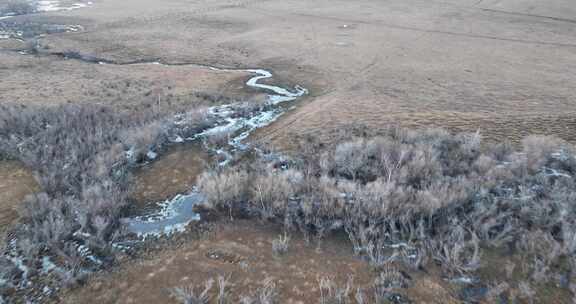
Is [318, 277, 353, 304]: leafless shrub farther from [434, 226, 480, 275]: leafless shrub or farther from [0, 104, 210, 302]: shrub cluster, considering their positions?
[0, 104, 210, 302]: shrub cluster

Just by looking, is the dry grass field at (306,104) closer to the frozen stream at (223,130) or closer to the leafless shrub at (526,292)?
the leafless shrub at (526,292)

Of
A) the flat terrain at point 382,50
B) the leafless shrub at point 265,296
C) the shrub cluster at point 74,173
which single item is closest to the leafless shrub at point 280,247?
the leafless shrub at point 265,296

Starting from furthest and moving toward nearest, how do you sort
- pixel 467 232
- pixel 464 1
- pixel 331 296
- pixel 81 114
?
pixel 464 1 < pixel 81 114 < pixel 467 232 < pixel 331 296

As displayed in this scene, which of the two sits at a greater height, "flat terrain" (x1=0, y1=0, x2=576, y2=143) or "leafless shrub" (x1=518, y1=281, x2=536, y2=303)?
"flat terrain" (x1=0, y1=0, x2=576, y2=143)

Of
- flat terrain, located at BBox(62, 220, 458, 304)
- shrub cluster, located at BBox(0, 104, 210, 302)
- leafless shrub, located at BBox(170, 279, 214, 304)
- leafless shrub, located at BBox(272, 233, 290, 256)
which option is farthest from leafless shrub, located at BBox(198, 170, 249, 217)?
leafless shrub, located at BBox(170, 279, 214, 304)

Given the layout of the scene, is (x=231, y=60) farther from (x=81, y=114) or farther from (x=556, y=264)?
(x=556, y=264)

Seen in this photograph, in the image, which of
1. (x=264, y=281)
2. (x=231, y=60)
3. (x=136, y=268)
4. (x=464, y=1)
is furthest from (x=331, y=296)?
(x=464, y=1)
